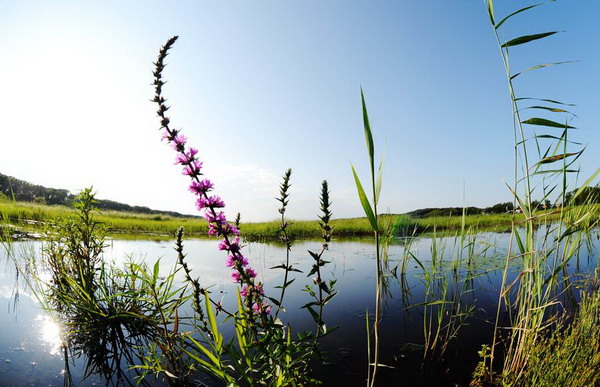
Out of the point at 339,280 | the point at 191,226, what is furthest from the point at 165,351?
the point at 191,226

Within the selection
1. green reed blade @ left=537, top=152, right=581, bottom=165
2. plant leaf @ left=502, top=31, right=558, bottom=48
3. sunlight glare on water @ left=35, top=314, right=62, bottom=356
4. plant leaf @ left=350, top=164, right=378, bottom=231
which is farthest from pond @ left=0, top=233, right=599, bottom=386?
plant leaf @ left=502, top=31, right=558, bottom=48

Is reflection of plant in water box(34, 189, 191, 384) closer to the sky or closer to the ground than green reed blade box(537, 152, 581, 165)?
closer to the ground

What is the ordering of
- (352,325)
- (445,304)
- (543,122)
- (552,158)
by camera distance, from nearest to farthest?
(543,122) → (552,158) → (352,325) → (445,304)

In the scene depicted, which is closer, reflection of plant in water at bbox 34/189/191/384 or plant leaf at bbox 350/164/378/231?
plant leaf at bbox 350/164/378/231

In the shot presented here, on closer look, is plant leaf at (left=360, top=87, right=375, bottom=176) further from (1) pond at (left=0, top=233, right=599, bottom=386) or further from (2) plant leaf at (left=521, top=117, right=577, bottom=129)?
(2) plant leaf at (left=521, top=117, right=577, bottom=129)

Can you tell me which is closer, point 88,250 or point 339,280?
point 88,250

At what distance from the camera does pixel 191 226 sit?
1789 centimetres

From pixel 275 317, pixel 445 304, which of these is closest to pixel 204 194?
pixel 275 317

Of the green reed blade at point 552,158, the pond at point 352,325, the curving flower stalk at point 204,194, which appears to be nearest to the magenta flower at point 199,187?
the curving flower stalk at point 204,194

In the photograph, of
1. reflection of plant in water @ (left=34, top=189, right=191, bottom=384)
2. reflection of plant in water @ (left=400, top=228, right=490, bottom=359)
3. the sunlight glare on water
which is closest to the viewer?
reflection of plant in water @ (left=34, top=189, right=191, bottom=384)

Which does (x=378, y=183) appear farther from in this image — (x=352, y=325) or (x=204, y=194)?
(x=352, y=325)

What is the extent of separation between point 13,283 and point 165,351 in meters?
5.07

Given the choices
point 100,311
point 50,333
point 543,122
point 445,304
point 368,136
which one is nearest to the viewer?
point 368,136

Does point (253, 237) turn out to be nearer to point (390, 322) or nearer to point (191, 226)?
point (191, 226)
